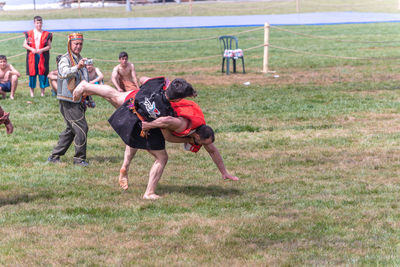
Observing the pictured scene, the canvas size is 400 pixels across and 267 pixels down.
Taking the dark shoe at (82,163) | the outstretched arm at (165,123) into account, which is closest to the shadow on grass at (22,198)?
the dark shoe at (82,163)

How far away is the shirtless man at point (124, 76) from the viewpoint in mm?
13320

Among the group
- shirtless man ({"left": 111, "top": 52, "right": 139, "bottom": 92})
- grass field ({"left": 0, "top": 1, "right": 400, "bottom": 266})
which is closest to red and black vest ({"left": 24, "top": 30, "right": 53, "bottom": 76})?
grass field ({"left": 0, "top": 1, "right": 400, "bottom": 266})

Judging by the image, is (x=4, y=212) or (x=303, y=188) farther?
(x=303, y=188)

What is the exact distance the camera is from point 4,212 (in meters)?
6.89

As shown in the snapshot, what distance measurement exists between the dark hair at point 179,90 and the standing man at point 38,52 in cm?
937

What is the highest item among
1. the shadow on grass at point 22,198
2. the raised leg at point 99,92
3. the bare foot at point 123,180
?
the raised leg at point 99,92

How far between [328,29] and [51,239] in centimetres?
3082

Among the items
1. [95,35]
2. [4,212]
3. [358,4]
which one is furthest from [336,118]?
[358,4]

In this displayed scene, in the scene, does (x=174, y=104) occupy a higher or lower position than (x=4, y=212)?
higher

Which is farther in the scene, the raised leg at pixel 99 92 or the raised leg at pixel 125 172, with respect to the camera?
the raised leg at pixel 125 172

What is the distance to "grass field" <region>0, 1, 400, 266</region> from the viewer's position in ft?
18.7

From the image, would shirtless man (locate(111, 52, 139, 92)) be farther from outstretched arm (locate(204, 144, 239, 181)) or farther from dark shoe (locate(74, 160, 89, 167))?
outstretched arm (locate(204, 144, 239, 181))

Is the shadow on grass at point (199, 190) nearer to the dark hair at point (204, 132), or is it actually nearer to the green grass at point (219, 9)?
the dark hair at point (204, 132)

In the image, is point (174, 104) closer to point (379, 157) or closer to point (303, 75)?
point (379, 157)
